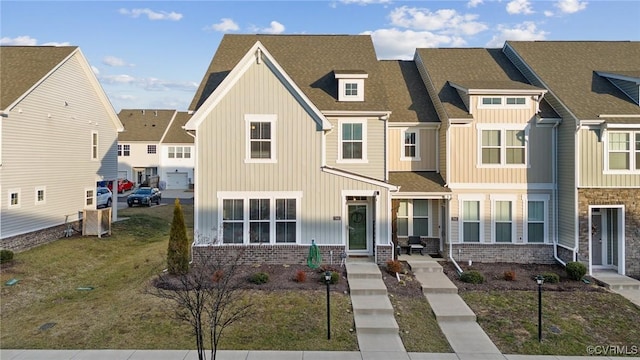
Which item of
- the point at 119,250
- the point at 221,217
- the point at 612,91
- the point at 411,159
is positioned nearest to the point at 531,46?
the point at 612,91

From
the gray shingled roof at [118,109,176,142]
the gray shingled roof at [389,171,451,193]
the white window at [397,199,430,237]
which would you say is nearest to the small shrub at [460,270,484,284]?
the gray shingled roof at [389,171,451,193]

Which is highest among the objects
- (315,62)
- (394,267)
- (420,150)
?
(315,62)

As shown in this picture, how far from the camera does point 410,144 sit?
60.5 ft

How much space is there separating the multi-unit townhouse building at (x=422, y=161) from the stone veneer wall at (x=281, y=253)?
0.05 m

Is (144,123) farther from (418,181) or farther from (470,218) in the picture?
(470,218)

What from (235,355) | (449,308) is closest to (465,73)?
(449,308)

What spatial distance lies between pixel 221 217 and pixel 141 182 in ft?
131

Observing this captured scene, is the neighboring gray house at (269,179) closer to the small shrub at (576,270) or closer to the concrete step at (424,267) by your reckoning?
the concrete step at (424,267)

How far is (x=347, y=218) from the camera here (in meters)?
16.9

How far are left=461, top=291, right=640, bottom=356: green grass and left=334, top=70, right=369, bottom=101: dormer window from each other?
887cm

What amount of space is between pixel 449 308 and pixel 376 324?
103 inches

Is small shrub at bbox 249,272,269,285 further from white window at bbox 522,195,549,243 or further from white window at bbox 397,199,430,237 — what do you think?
white window at bbox 522,195,549,243

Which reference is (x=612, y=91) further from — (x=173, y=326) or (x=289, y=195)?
(x=173, y=326)

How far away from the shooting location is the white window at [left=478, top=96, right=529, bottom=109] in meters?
17.1
